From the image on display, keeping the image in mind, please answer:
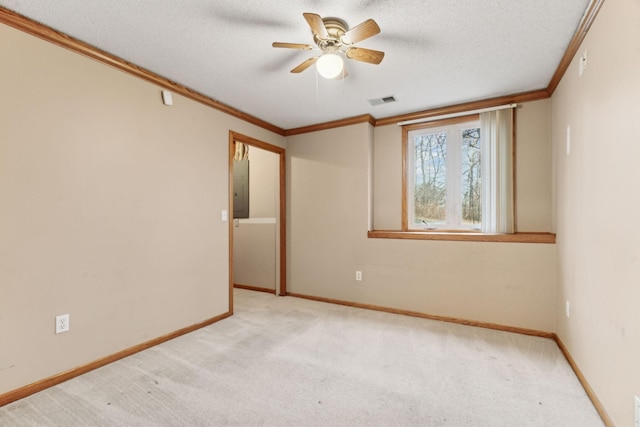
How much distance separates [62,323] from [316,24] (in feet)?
8.29

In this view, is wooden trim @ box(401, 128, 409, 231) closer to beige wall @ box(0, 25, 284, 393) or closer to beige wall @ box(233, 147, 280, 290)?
beige wall @ box(233, 147, 280, 290)

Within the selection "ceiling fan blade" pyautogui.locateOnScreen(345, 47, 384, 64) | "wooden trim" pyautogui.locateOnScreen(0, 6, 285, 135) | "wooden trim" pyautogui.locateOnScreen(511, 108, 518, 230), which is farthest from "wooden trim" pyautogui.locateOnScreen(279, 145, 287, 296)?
"wooden trim" pyautogui.locateOnScreen(511, 108, 518, 230)

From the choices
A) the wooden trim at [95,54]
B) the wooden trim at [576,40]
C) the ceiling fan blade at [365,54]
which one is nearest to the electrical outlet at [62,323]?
the wooden trim at [95,54]

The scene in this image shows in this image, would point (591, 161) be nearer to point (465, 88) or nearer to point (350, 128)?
point (465, 88)

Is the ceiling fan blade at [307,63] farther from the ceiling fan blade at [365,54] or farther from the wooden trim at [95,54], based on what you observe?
the wooden trim at [95,54]

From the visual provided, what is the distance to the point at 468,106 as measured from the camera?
Result: 3279 millimetres

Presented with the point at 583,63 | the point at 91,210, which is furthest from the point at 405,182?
the point at 91,210

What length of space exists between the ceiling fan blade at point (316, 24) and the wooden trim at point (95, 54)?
1.60 metres

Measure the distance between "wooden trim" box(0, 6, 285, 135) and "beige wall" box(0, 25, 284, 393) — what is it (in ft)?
0.19

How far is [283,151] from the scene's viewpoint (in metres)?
4.34

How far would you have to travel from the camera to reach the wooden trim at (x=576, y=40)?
172cm

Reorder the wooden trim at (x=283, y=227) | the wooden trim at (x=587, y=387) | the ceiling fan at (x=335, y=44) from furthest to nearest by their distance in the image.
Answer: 1. the wooden trim at (x=283, y=227)
2. the ceiling fan at (x=335, y=44)
3. the wooden trim at (x=587, y=387)

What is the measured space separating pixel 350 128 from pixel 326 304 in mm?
2252

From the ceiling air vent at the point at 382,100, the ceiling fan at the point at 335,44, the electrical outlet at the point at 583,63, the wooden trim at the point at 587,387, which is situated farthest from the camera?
the ceiling air vent at the point at 382,100
